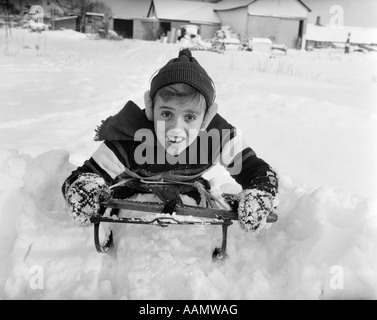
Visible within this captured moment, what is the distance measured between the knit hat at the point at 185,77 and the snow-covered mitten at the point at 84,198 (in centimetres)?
64

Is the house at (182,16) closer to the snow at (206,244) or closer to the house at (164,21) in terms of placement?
the house at (164,21)

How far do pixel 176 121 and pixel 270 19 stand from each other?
2648 cm

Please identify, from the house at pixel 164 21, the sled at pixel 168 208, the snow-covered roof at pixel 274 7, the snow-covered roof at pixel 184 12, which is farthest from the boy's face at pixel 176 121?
the snow-covered roof at pixel 184 12

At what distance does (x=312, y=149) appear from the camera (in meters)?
3.44

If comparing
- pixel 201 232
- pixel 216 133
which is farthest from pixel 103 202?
pixel 216 133

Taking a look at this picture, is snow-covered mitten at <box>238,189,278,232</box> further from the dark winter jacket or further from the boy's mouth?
the boy's mouth

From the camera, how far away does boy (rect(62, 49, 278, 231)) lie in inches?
70.6

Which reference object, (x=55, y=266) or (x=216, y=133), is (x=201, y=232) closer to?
(x=216, y=133)

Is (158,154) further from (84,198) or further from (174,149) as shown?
(84,198)

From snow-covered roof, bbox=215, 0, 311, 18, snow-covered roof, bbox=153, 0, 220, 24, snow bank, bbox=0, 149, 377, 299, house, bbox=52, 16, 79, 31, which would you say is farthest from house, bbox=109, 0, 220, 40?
snow bank, bbox=0, 149, 377, 299

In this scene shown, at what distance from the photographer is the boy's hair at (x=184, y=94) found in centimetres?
195

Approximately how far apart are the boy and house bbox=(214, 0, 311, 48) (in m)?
24.8

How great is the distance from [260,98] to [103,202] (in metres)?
3.90

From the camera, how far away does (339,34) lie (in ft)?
78.0
